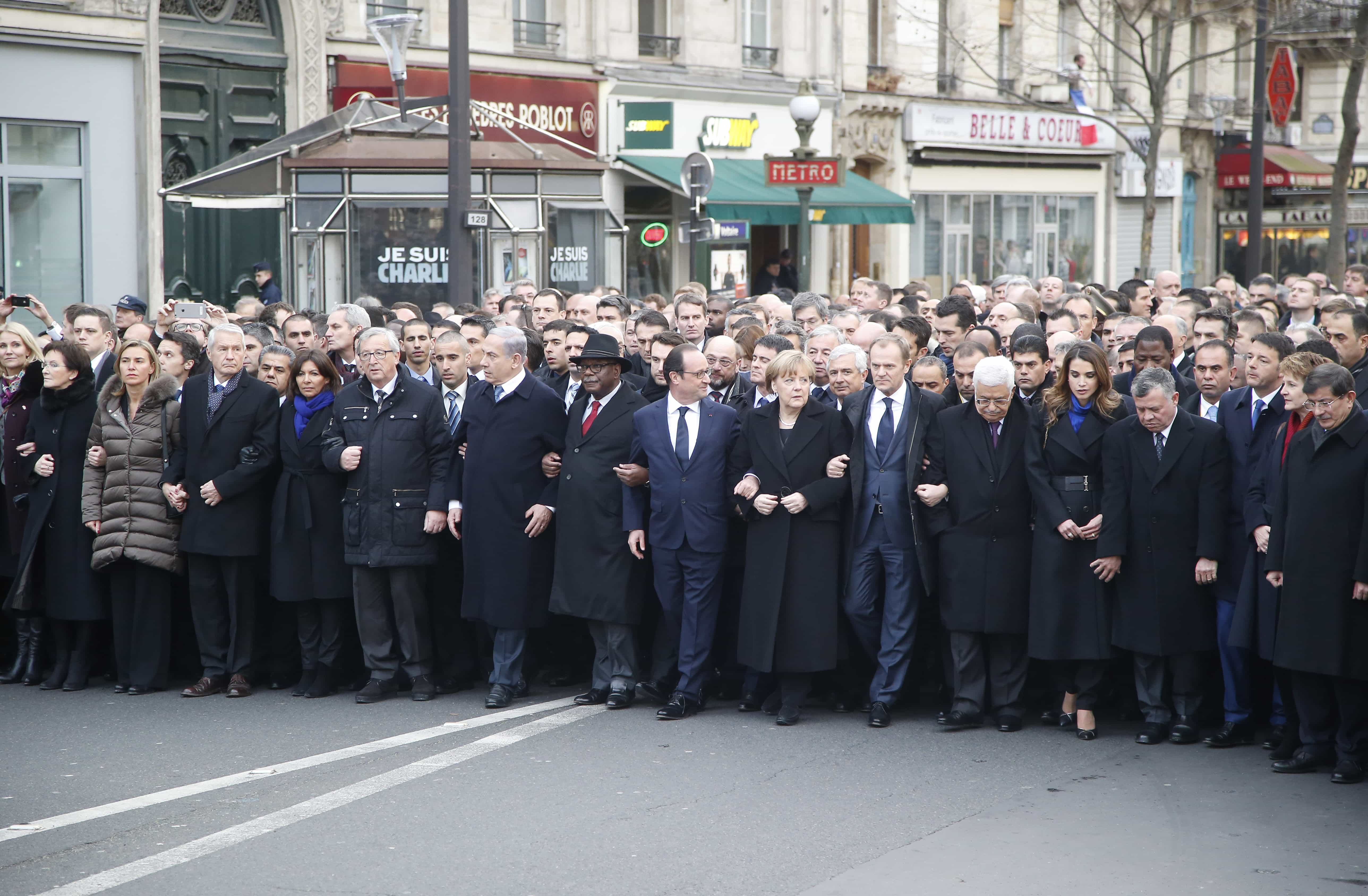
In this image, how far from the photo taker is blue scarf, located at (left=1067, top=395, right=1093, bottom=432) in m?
8.14

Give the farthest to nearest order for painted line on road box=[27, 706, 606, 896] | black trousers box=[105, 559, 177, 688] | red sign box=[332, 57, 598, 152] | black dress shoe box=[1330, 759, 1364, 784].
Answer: red sign box=[332, 57, 598, 152] < black trousers box=[105, 559, 177, 688] < black dress shoe box=[1330, 759, 1364, 784] < painted line on road box=[27, 706, 606, 896]

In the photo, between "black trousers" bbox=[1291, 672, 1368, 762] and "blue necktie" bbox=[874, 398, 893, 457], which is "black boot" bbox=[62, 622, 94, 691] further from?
"black trousers" bbox=[1291, 672, 1368, 762]

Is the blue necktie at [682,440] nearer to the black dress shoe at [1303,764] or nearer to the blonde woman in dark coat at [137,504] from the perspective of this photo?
the blonde woman in dark coat at [137,504]

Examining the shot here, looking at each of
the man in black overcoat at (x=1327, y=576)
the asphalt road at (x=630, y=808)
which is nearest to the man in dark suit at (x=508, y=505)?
the asphalt road at (x=630, y=808)

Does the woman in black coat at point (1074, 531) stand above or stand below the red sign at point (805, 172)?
below

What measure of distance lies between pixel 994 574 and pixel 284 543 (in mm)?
3880

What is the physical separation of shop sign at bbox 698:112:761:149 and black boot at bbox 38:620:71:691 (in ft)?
63.0

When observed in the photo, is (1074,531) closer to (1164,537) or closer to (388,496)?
(1164,537)

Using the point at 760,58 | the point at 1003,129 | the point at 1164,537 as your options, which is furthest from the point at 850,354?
the point at 1003,129

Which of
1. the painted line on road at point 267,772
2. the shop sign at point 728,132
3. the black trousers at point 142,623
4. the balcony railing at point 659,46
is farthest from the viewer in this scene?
the shop sign at point 728,132

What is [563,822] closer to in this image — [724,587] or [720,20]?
[724,587]

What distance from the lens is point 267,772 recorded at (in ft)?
23.9

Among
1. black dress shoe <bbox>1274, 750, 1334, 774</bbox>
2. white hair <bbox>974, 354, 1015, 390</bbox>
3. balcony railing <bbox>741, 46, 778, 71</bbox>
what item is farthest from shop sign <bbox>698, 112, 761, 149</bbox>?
black dress shoe <bbox>1274, 750, 1334, 774</bbox>

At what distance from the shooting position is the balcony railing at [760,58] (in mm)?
28734
